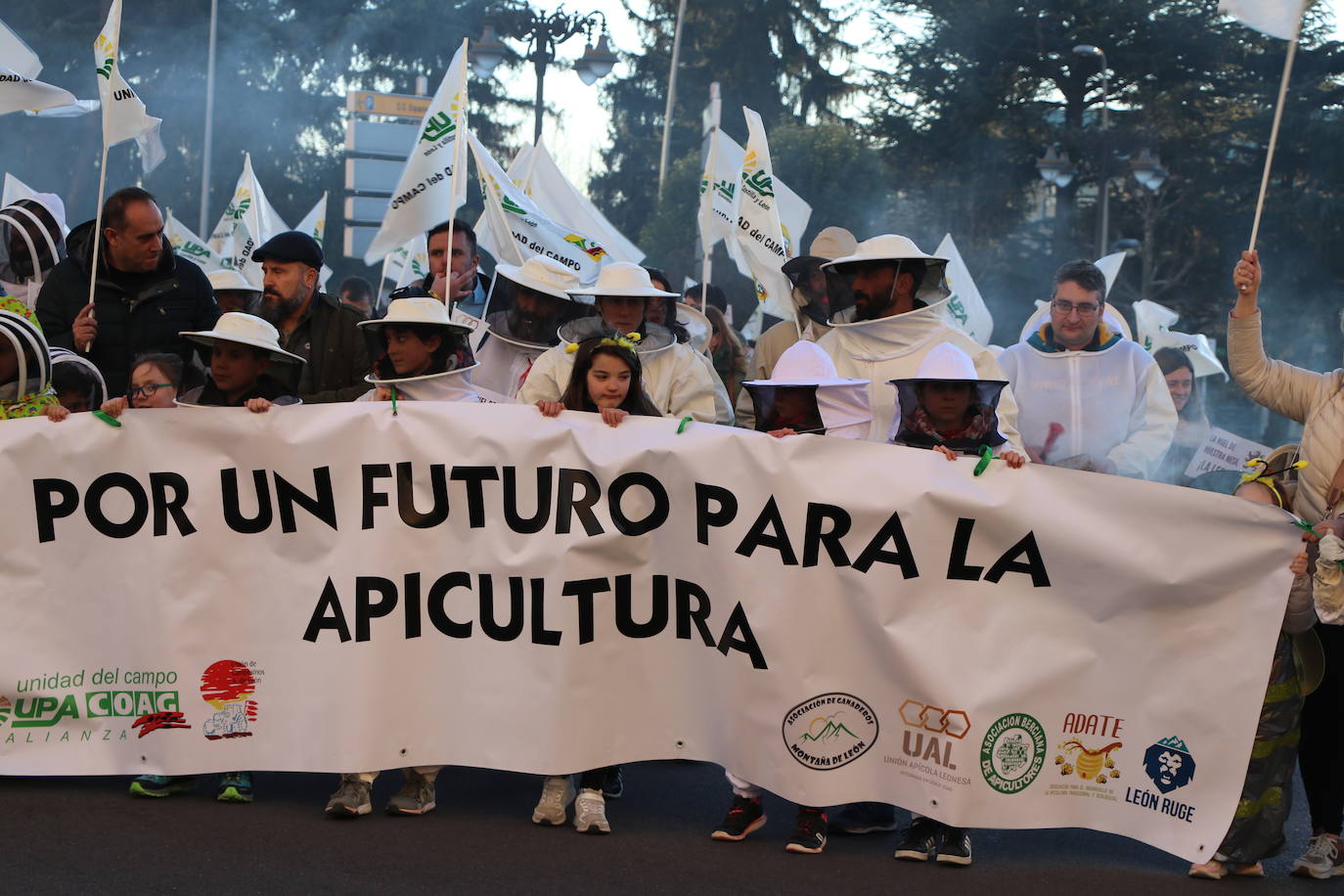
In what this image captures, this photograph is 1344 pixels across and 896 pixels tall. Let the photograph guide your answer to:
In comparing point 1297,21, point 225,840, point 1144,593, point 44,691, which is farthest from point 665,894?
point 1297,21

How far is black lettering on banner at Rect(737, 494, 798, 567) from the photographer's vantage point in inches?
220

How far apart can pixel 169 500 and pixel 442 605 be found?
1056 millimetres

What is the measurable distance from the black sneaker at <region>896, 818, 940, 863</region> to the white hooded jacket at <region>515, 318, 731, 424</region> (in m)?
1.94

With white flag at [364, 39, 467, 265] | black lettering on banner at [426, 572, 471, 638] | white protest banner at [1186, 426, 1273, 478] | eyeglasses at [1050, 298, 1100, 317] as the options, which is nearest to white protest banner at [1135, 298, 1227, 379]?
white protest banner at [1186, 426, 1273, 478]

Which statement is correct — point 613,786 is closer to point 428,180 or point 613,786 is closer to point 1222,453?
point 1222,453

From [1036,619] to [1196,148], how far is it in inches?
1118

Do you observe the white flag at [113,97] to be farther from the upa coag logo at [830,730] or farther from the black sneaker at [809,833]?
the black sneaker at [809,833]

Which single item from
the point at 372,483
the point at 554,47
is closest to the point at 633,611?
the point at 372,483

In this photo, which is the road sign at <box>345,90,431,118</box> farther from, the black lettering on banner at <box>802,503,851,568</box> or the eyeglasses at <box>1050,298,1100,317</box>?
the black lettering on banner at <box>802,503,851,568</box>

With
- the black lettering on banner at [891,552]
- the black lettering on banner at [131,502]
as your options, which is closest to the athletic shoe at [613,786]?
the black lettering on banner at [891,552]

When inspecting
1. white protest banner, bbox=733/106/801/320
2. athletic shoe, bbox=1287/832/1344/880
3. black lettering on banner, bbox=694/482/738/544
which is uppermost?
white protest banner, bbox=733/106/801/320

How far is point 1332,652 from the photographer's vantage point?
18.6 feet

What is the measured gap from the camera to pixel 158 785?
5844mm

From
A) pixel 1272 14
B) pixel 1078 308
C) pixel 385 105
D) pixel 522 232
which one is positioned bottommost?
pixel 1078 308
